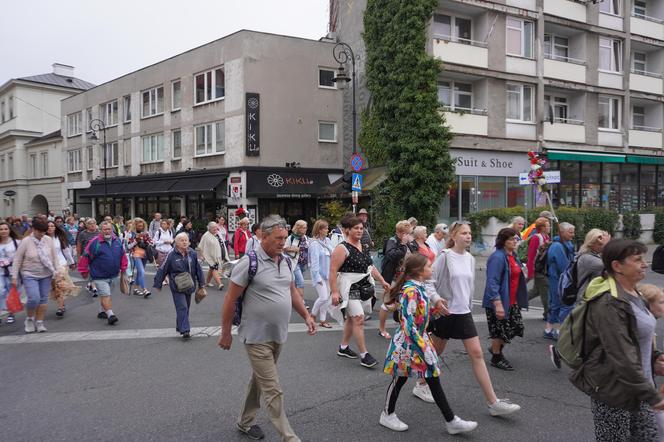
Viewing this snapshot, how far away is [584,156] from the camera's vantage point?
24.1 meters

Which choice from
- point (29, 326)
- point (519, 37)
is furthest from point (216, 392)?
point (519, 37)

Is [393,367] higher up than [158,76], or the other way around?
[158,76]

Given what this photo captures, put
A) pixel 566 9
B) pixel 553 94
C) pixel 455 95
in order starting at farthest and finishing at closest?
1. pixel 553 94
2. pixel 566 9
3. pixel 455 95

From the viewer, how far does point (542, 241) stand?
8.48 metres

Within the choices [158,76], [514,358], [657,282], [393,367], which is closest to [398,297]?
[393,367]

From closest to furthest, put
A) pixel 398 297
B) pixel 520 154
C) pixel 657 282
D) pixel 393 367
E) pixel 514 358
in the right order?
pixel 393 367 → pixel 398 297 → pixel 514 358 → pixel 657 282 → pixel 520 154

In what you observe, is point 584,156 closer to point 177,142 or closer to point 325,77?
point 325,77

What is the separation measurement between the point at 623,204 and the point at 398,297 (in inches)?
1026

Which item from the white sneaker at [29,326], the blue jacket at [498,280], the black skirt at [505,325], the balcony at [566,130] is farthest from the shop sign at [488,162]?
the white sneaker at [29,326]

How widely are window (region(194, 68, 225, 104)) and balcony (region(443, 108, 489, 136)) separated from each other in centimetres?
1156

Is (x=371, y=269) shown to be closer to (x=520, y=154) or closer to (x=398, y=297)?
(x=398, y=297)

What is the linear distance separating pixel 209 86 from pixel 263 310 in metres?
24.4

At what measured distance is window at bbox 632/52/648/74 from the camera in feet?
90.1

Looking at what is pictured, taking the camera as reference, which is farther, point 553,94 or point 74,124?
point 74,124
